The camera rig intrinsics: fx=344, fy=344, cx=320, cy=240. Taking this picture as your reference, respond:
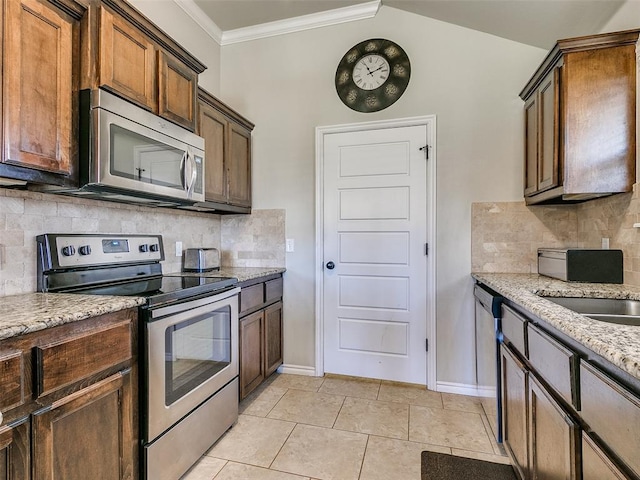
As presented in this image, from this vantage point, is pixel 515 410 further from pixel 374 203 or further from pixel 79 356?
pixel 79 356

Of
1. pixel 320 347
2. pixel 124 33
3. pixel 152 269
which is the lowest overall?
pixel 320 347

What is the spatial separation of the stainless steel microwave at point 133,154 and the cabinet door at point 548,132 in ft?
7.00

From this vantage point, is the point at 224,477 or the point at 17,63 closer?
the point at 17,63

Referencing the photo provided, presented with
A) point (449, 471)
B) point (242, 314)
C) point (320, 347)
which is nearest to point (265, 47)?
point (242, 314)

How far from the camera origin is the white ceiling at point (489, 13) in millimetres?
2100

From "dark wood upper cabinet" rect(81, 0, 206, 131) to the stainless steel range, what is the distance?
2.53ft

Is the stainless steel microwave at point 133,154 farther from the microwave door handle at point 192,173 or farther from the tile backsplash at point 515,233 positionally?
the tile backsplash at point 515,233

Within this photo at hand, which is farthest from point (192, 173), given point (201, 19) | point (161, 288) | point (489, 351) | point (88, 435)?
point (489, 351)

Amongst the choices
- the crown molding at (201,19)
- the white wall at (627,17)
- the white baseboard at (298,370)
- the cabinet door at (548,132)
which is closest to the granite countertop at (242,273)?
the white baseboard at (298,370)

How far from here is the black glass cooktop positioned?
1.56m

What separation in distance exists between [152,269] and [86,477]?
125 centimetres

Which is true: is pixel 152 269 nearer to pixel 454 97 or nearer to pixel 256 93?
pixel 256 93

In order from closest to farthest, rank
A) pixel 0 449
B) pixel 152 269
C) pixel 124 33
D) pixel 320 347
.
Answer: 1. pixel 0 449
2. pixel 124 33
3. pixel 152 269
4. pixel 320 347

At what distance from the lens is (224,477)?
1.70 metres
